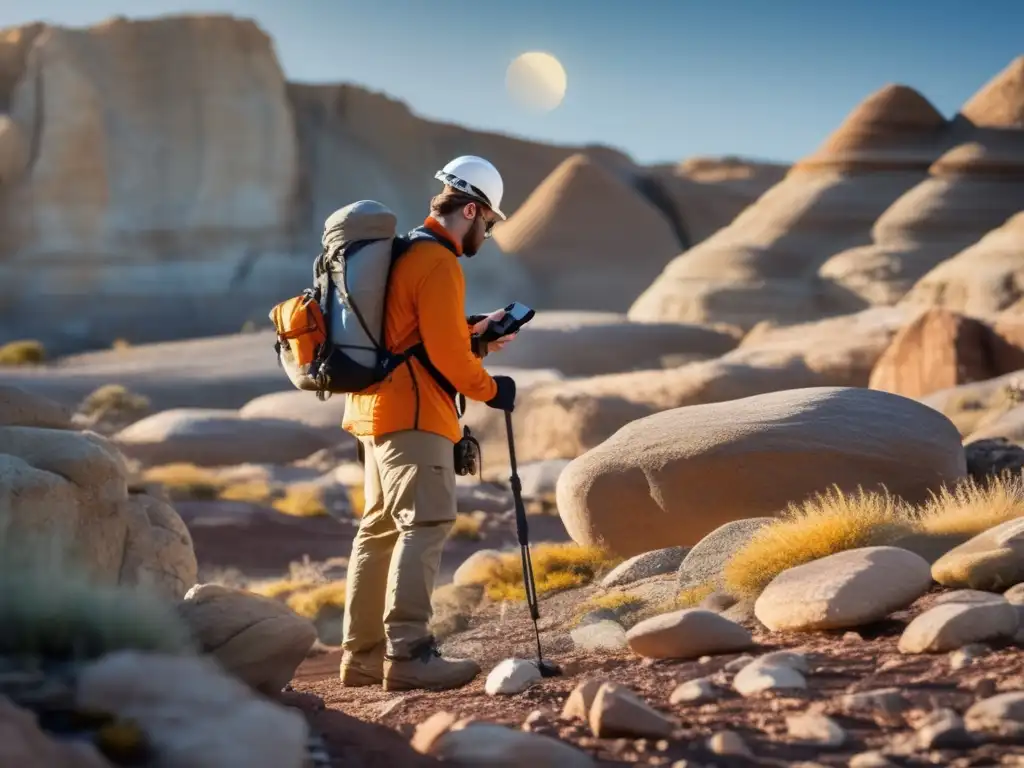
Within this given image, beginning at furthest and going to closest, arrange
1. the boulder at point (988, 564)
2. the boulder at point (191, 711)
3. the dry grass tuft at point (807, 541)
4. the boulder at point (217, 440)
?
the boulder at point (217, 440) < the dry grass tuft at point (807, 541) < the boulder at point (988, 564) < the boulder at point (191, 711)

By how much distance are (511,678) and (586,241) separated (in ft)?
173

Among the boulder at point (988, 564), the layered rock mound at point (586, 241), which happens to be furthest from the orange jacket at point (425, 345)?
the layered rock mound at point (586, 241)

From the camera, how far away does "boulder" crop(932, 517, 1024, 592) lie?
18.5 ft

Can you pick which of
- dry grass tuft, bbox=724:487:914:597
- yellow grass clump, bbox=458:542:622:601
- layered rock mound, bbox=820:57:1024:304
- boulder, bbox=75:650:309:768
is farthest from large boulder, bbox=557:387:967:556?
layered rock mound, bbox=820:57:1024:304

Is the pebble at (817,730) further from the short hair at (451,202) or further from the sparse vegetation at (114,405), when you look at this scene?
the sparse vegetation at (114,405)

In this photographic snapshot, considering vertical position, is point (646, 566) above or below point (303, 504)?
above

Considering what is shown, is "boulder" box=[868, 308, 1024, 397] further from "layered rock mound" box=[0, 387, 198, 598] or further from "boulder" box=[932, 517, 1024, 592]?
"boulder" box=[932, 517, 1024, 592]

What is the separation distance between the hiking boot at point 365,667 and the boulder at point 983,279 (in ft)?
96.8

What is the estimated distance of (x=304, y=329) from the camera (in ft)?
17.7

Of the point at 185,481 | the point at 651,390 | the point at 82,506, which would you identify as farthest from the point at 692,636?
the point at 651,390

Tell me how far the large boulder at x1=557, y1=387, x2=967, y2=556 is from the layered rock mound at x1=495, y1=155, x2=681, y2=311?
4598cm

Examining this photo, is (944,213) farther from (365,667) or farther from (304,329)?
(304,329)

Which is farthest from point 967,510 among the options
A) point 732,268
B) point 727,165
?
point 727,165

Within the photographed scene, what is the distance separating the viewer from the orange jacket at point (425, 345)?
530 centimetres
